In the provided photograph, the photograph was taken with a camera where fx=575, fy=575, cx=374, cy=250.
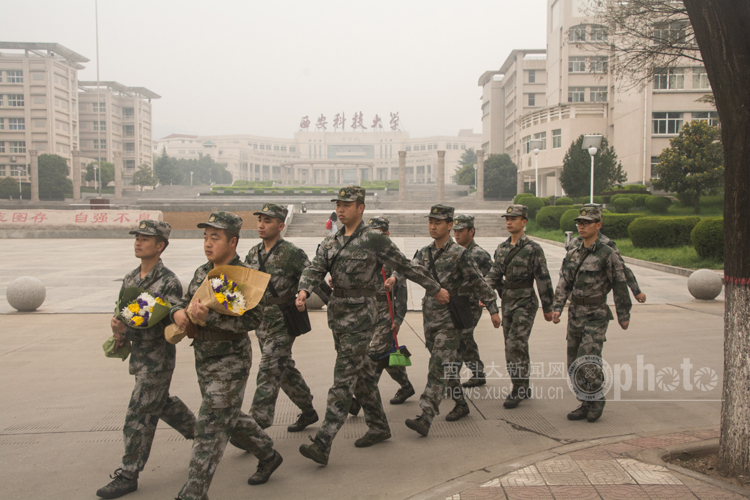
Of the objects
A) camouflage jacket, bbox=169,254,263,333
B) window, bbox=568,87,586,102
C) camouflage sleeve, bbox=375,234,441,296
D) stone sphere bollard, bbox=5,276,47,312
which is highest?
window, bbox=568,87,586,102

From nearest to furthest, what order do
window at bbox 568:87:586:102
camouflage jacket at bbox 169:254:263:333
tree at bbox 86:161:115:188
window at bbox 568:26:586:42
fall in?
camouflage jacket at bbox 169:254:263:333
window at bbox 568:26:586:42
window at bbox 568:87:586:102
tree at bbox 86:161:115:188

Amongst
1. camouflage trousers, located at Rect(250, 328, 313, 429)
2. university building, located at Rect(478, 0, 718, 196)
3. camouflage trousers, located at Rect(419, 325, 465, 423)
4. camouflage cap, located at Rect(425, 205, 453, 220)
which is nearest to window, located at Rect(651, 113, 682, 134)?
university building, located at Rect(478, 0, 718, 196)

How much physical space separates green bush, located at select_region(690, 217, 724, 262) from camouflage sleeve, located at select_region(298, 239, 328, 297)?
43.2ft

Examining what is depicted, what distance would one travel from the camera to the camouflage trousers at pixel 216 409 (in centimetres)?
308

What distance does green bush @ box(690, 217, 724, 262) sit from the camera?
14094 mm

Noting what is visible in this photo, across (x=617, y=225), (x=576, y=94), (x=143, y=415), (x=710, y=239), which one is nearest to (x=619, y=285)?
(x=143, y=415)

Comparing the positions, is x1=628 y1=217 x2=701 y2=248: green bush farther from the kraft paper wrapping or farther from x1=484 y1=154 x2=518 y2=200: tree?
x1=484 y1=154 x2=518 y2=200: tree

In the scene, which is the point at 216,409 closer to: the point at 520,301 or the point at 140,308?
the point at 140,308

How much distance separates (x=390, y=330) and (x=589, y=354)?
1.68 metres

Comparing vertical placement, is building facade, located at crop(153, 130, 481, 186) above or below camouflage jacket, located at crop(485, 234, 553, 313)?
above

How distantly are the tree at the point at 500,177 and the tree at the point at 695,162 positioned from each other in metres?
26.8

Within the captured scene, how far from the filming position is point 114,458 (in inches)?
155

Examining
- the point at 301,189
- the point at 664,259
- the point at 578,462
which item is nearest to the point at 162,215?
the point at 664,259

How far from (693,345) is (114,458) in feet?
21.5
